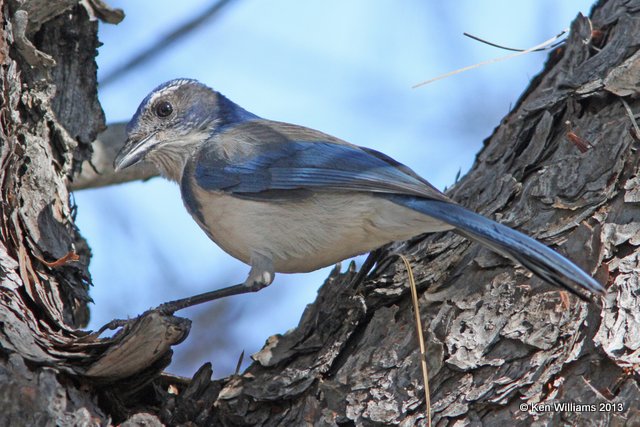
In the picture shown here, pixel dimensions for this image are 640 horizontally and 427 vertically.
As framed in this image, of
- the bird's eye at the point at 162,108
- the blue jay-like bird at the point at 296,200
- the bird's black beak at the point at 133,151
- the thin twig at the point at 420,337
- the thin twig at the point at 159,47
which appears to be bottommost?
the thin twig at the point at 420,337

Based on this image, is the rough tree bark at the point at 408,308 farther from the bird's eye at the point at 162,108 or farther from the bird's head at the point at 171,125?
the bird's eye at the point at 162,108

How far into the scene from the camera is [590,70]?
4914 millimetres

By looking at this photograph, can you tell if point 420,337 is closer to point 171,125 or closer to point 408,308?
point 408,308

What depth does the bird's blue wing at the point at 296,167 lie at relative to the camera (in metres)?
4.63

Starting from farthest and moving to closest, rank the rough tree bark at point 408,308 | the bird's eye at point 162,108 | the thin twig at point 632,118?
the bird's eye at point 162,108 → the thin twig at point 632,118 → the rough tree bark at point 408,308

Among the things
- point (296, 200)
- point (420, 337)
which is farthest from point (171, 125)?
point (420, 337)

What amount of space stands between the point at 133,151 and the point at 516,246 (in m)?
2.60

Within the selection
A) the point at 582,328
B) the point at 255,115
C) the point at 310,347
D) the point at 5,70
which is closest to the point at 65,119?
the point at 5,70

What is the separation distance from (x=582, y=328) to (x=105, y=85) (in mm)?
5406

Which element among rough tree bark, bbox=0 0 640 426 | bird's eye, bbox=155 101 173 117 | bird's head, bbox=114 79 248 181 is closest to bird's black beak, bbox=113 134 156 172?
bird's head, bbox=114 79 248 181

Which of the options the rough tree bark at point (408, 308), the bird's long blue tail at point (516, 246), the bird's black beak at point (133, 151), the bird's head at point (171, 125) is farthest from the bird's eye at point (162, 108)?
the bird's long blue tail at point (516, 246)

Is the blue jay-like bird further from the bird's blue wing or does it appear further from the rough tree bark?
the rough tree bark

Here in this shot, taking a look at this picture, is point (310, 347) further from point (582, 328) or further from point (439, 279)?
point (582, 328)

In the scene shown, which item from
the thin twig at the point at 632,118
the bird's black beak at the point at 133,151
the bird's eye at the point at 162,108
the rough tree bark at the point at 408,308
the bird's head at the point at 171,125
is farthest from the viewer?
the bird's eye at the point at 162,108
